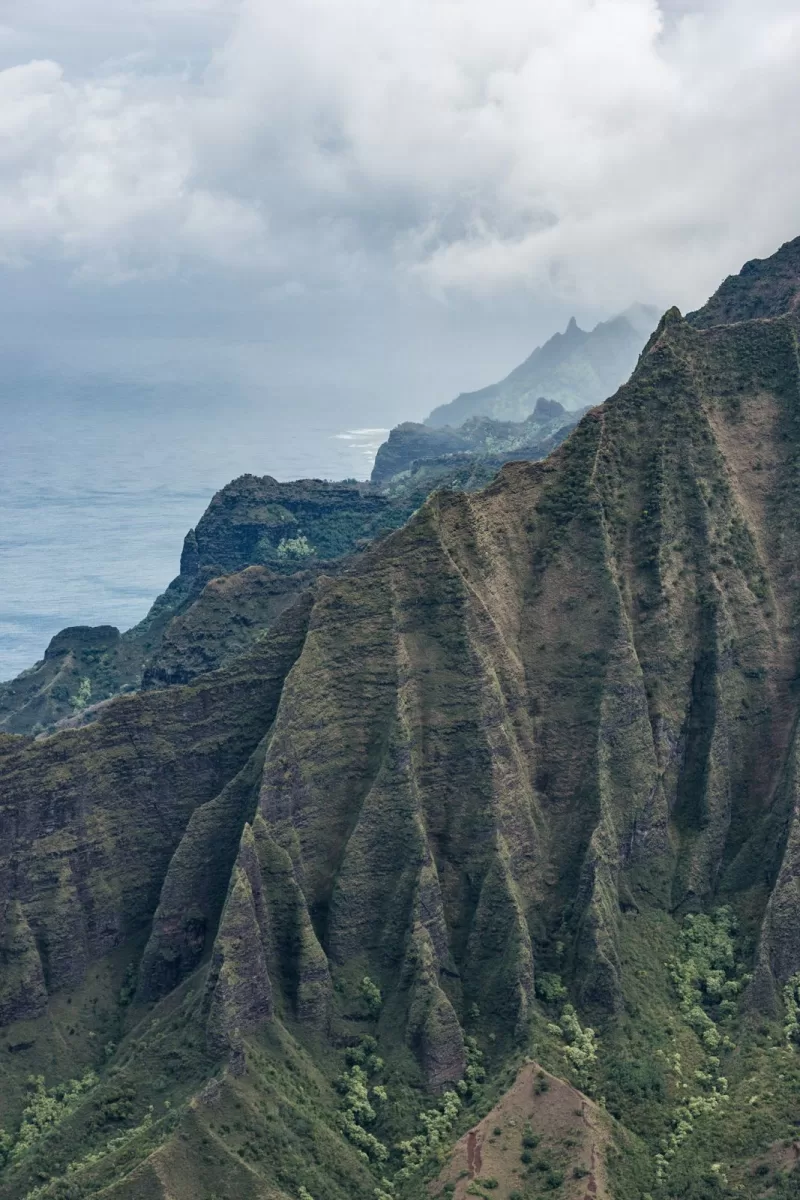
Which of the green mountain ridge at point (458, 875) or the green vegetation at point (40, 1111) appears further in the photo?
the green vegetation at point (40, 1111)

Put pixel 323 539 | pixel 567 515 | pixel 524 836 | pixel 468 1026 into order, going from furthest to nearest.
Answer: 1. pixel 323 539
2. pixel 567 515
3. pixel 524 836
4. pixel 468 1026

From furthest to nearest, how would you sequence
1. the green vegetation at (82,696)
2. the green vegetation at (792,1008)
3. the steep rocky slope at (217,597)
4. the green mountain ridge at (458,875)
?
the green vegetation at (82,696), the steep rocky slope at (217,597), the green vegetation at (792,1008), the green mountain ridge at (458,875)

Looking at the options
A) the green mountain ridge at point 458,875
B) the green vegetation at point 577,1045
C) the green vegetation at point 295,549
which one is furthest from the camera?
the green vegetation at point 295,549

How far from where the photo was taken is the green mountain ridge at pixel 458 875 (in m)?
78.2

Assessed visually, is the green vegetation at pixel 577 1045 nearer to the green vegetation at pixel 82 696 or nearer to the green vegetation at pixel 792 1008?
the green vegetation at pixel 792 1008

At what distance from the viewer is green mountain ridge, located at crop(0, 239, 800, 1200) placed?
78.2m

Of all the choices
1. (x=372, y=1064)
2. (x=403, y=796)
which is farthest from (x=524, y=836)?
(x=372, y=1064)

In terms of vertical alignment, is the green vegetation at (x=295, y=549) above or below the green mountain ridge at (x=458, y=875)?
above

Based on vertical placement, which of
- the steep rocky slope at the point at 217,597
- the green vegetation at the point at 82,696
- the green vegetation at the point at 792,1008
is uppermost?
the steep rocky slope at the point at 217,597

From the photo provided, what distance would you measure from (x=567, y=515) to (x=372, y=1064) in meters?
35.3

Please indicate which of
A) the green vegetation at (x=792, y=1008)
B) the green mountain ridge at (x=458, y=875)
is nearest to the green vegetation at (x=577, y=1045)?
the green mountain ridge at (x=458, y=875)

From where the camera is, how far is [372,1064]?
83.6m

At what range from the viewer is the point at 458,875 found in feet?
298

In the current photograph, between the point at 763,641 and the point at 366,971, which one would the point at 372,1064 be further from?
the point at 763,641
